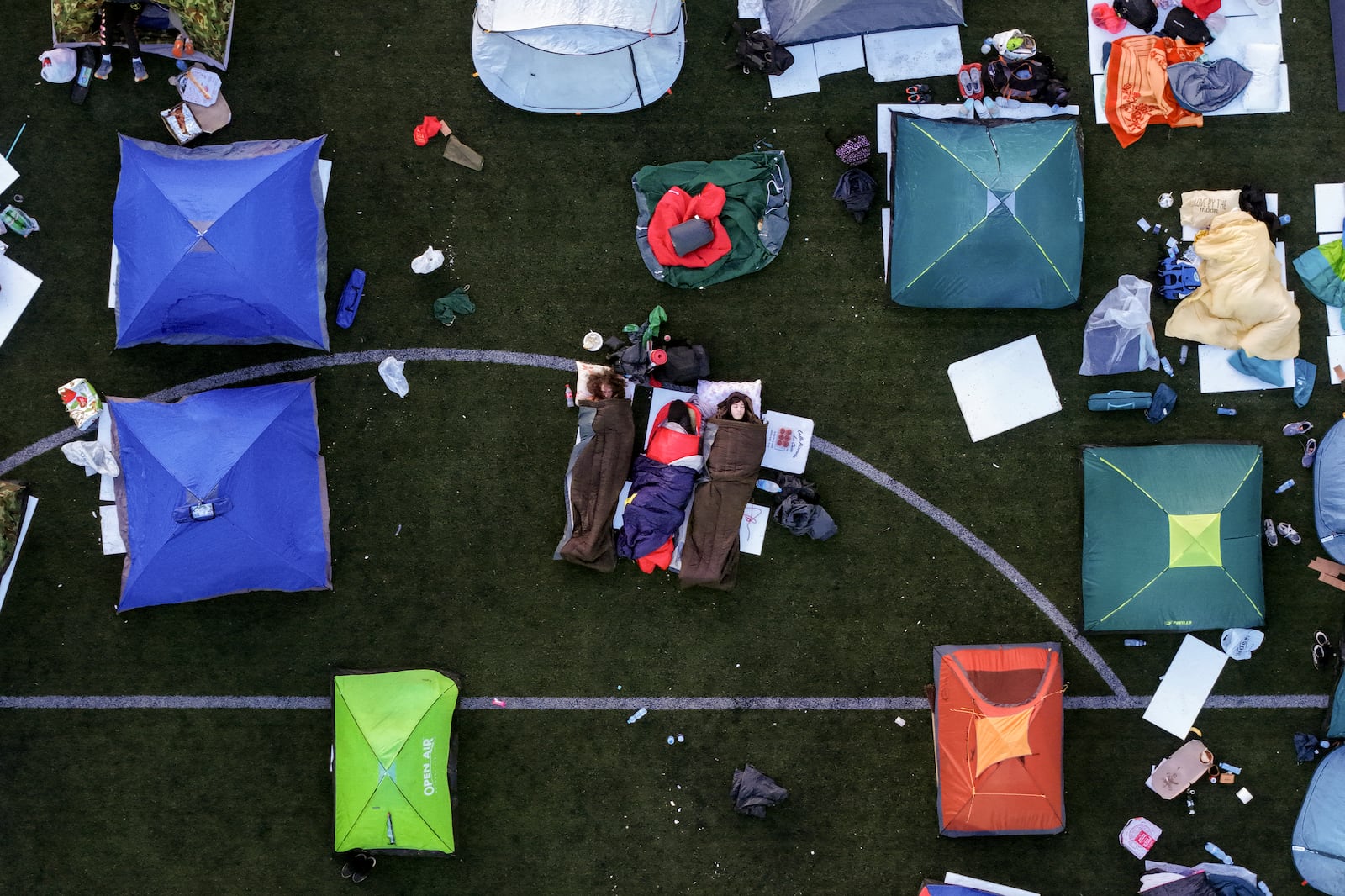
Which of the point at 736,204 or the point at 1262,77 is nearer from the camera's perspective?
the point at 736,204

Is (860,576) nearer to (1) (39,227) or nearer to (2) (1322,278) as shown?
(2) (1322,278)

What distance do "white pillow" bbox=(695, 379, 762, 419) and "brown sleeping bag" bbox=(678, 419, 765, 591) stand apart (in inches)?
10.0

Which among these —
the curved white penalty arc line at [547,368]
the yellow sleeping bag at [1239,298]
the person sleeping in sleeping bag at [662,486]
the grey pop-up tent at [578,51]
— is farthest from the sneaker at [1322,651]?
the grey pop-up tent at [578,51]

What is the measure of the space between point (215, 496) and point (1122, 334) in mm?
8423

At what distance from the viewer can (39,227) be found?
A: 7.95 m

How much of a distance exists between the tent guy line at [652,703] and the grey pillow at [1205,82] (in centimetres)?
565

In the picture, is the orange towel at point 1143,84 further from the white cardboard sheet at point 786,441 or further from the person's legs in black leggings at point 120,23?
the person's legs in black leggings at point 120,23

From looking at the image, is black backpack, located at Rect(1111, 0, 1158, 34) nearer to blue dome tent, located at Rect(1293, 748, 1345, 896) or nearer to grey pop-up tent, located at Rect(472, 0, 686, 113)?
grey pop-up tent, located at Rect(472, 0, 686, 113)

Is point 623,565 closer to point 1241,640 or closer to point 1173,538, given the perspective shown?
point 1173,538

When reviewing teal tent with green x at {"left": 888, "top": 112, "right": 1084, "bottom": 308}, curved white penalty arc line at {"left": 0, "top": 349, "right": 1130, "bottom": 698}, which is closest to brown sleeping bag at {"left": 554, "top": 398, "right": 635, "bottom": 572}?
curved white penalty arc line at {"left": 0, "top": 349, "right": 1130, "bottom": 698}

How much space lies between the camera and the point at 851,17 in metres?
7.74

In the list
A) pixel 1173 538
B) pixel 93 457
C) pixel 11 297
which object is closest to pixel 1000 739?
pixel 1173 538

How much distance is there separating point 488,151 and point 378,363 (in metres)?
2.30

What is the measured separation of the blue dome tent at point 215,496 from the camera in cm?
735
